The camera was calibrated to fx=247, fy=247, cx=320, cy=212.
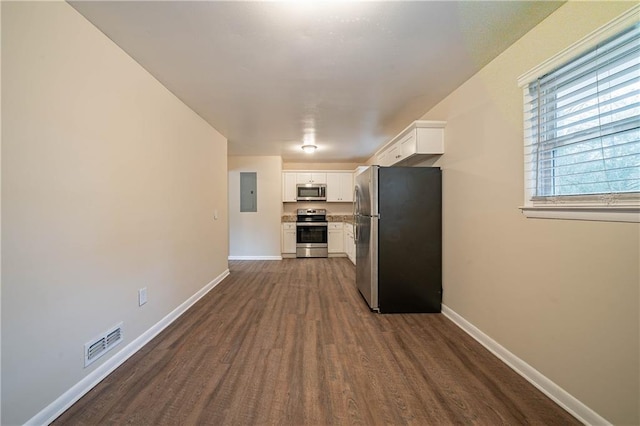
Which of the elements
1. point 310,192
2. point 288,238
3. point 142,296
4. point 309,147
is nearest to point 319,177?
point 310,192

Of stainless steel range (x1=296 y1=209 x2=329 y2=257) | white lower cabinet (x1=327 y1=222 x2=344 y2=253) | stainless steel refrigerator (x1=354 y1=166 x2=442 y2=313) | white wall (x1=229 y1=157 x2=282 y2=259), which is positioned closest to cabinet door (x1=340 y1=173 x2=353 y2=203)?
white lower cabinet (x1=327 y1=222 x2=344 y2=253)

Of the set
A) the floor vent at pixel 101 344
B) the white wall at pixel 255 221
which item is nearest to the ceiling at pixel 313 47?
the floor vent at pixel 101 344

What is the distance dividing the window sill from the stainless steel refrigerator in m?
1.06

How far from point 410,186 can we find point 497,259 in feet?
3.54

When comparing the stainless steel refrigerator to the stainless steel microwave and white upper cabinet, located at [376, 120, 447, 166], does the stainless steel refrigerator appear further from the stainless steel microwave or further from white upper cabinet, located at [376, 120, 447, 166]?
the stainless steel microwave

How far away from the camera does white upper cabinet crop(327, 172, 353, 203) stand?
597 cm

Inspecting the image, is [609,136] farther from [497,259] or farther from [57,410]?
[57,410]

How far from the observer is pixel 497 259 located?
1.90 meters

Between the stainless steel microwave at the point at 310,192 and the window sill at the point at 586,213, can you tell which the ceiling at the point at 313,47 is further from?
the stainless steel microwave at the point at 310,192

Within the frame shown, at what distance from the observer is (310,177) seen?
5.93m

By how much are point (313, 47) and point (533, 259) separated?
6.75 ft

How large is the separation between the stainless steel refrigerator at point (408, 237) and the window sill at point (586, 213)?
3.48ft

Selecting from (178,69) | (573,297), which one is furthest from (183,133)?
(573,297)

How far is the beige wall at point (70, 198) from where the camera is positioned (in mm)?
1159
